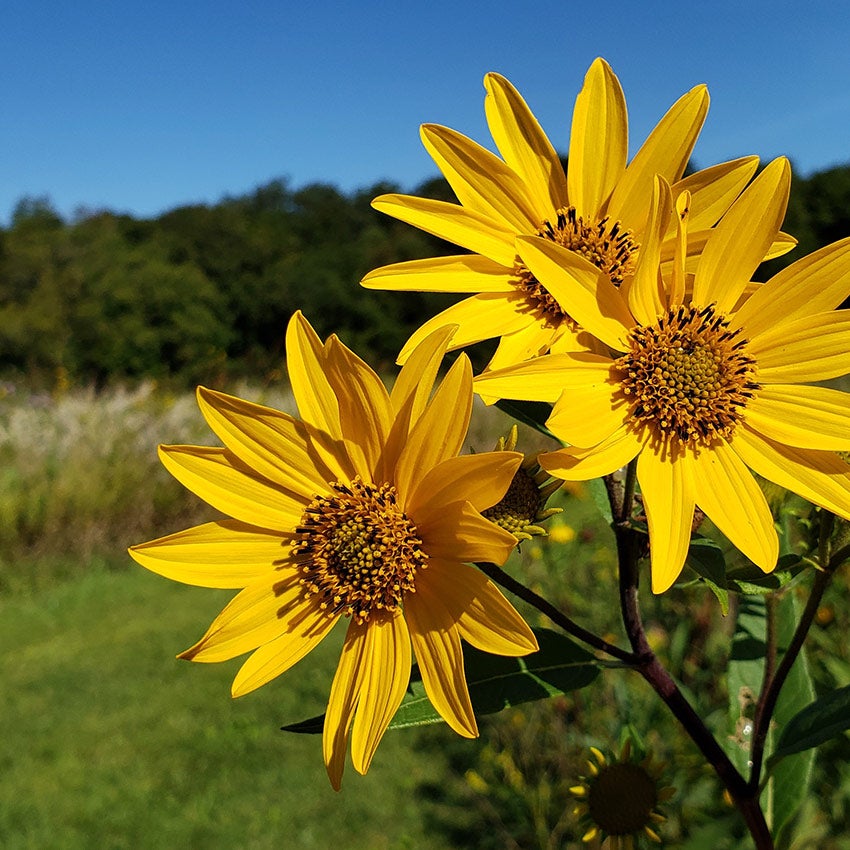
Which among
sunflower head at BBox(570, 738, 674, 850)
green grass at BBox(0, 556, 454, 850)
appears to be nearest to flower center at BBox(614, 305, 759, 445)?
sunflower head at BBox(570, 738, 674, 850)

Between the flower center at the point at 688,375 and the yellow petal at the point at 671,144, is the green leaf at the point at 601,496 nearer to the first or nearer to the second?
the flower center at the point at 688,375

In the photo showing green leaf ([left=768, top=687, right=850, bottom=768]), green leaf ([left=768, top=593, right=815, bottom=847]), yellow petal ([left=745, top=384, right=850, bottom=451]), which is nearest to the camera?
yellow petal ([left=745, top=384, right=850, bottom=451])

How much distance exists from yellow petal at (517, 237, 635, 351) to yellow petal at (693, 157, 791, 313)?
129 mm

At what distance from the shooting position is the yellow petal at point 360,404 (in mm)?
1018

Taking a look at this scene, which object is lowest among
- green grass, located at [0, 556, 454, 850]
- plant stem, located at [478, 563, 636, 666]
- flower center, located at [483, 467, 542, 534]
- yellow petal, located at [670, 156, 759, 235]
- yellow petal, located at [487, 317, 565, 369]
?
green grass, located at [0, 556, 454, 850]

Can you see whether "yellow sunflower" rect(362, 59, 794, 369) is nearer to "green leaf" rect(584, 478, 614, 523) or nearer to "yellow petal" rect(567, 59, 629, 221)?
"yellow petal" rect(567, 59, 629, 221)

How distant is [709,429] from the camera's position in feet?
3.30

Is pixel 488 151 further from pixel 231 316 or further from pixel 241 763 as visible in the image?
pixel 231 316

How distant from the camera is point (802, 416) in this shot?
0.99 m

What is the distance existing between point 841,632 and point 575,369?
124 inches

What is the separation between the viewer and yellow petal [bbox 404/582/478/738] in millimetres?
951

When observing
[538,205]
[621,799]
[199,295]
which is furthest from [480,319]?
[199,295]

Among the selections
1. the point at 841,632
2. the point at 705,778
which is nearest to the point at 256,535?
the point at 705,778

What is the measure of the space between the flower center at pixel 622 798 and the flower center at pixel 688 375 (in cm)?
76
